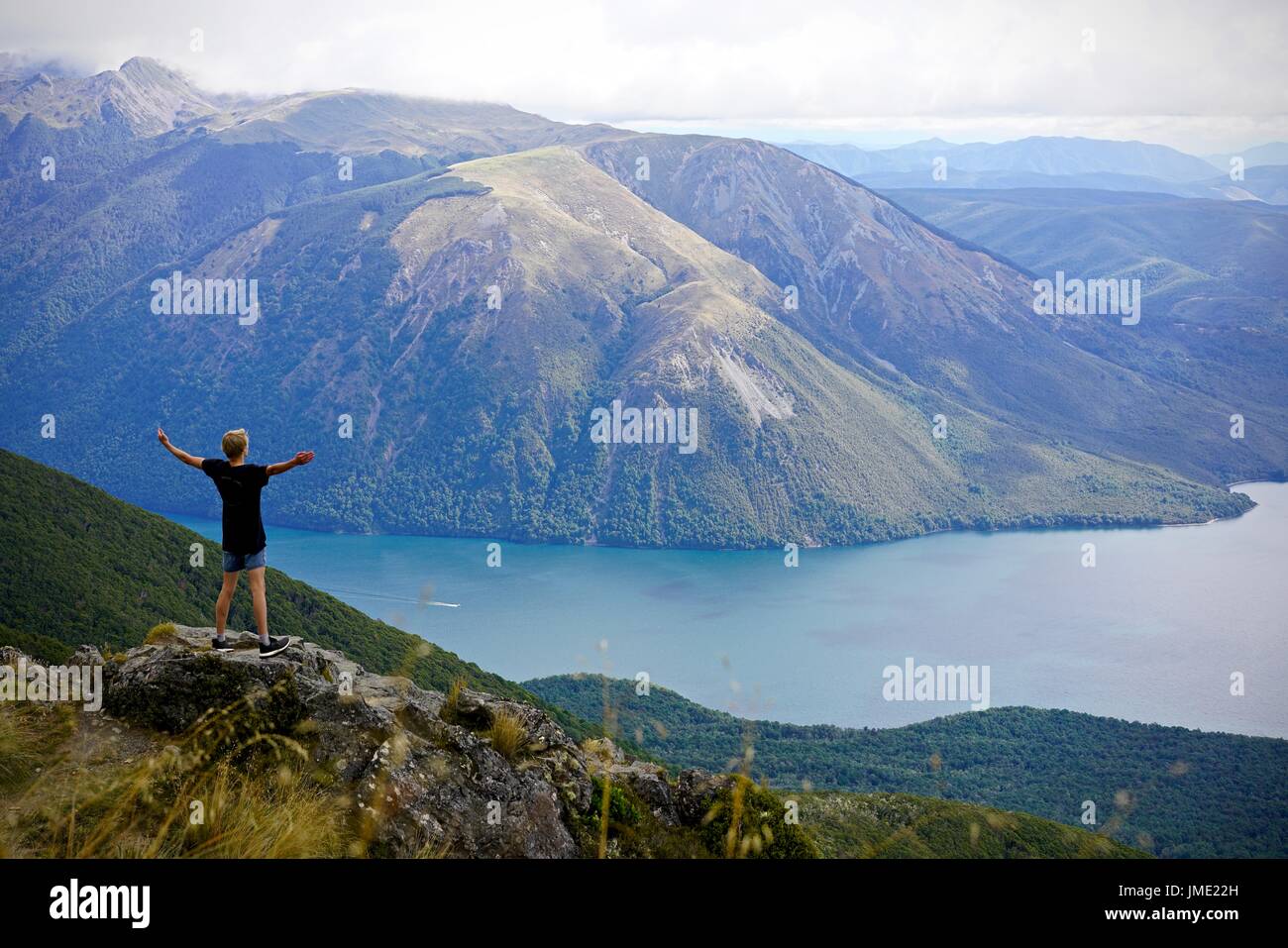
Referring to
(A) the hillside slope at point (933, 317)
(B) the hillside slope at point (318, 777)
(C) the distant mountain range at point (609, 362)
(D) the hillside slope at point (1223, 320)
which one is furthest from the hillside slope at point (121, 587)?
(D) the hillside slope at point (1223, 320)

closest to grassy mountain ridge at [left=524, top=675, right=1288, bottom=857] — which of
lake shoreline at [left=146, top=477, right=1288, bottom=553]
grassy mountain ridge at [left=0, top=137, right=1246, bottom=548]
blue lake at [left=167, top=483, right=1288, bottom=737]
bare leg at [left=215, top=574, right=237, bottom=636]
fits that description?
blue lake at [left=167, top=483, right=1288, bottom=737]

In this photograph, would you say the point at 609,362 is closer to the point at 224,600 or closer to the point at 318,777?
the point at 224,600

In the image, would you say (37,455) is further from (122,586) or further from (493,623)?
(122,586)

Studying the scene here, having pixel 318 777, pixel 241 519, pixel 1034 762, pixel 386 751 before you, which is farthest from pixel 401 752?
pixel 1034 762

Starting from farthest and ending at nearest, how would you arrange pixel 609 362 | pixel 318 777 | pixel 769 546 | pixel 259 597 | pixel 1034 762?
pixel 609 362 < pixel 769 546 < pixel 1034 762 < pixel 259 597 < pixel 318 777

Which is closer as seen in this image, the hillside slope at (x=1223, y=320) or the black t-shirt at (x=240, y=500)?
the black t-shirt at (x=240, y=500)

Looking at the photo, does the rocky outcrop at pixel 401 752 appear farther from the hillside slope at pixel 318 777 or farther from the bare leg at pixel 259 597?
the bare leg at pixel 259 597

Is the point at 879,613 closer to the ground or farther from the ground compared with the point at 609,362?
closer to the ground

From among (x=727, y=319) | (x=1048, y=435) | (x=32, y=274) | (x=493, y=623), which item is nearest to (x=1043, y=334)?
(x=1048, y=435)

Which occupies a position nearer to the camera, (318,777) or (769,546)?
(318,777)
